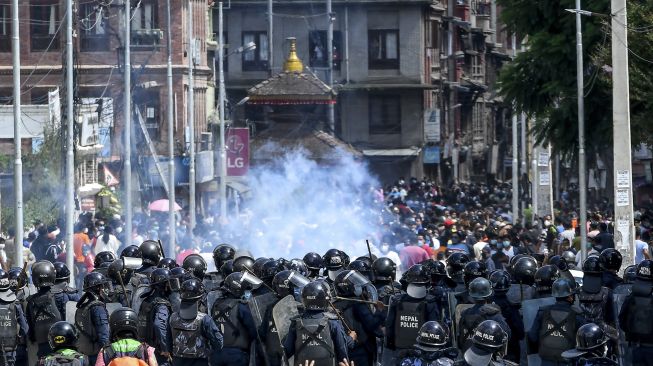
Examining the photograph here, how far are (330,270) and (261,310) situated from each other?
215cm

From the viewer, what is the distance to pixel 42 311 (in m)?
16.3

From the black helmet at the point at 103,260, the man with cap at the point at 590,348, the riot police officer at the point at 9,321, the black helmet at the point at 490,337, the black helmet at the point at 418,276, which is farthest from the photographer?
the black helmet at the point at 103,260

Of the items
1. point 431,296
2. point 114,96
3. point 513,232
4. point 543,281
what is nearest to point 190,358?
point 431,296

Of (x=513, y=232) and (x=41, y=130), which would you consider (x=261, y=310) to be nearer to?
(x=513, y=232)

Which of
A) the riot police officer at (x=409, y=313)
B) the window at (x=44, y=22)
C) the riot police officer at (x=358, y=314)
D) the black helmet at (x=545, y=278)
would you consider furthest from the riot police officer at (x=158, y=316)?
the window at (x=44, y=22)

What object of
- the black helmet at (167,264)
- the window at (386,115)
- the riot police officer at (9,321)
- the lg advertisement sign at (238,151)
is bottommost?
the riot police officer at (9,321)

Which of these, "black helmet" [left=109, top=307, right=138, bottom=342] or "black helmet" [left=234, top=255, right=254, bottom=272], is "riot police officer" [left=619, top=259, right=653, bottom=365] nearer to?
"black helmet" [left=234, top=255, right=254, bottom=272]

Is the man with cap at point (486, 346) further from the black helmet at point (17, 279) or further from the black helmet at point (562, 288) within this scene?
the black helmet at point (17, 279)

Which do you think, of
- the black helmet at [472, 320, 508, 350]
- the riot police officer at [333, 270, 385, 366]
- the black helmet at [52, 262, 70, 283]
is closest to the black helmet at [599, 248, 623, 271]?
the riot police officer at [333, 270, 385, 366]

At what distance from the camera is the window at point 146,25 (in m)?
47.7

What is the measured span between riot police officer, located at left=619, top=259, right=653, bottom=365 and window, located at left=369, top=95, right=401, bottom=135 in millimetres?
49712

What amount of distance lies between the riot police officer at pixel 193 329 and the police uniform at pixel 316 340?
1.04 metres

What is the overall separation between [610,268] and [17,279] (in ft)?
19.3

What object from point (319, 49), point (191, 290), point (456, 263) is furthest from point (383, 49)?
point (191, 290)
